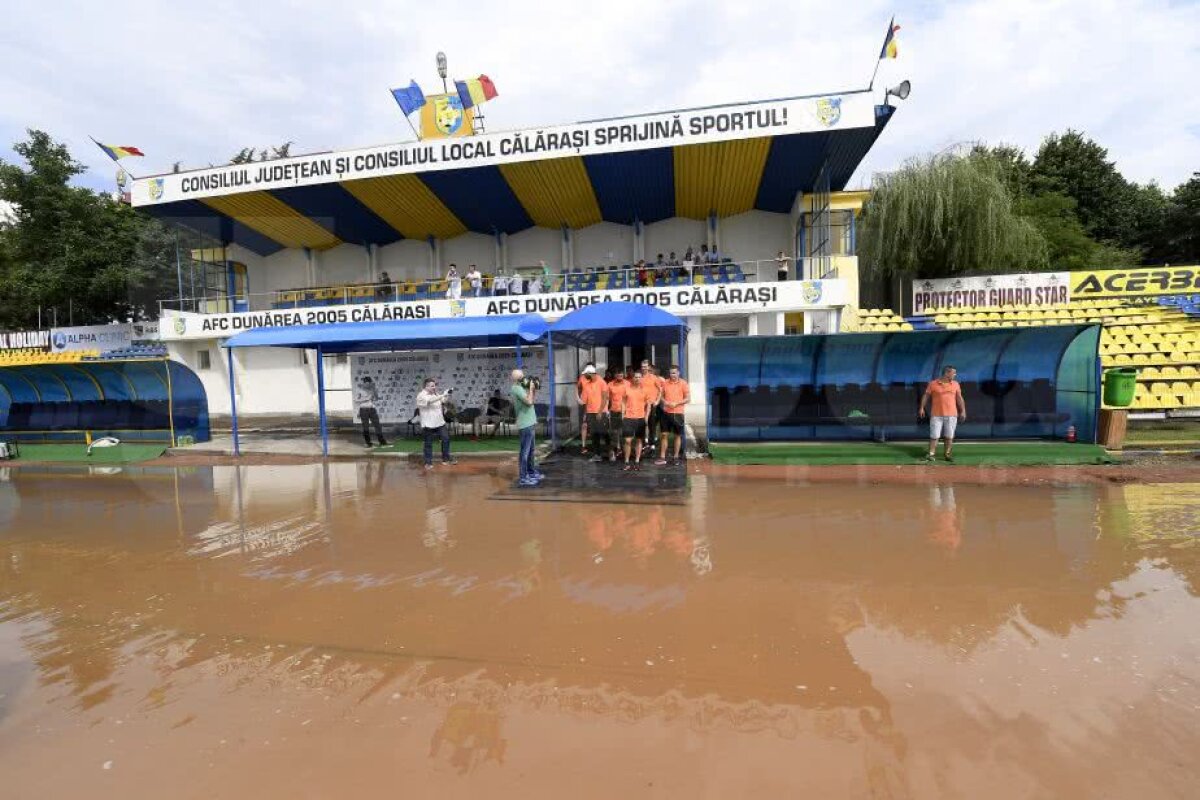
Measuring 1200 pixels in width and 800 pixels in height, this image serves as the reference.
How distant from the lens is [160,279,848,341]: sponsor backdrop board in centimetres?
1702

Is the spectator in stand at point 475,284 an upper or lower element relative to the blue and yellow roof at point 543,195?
lower

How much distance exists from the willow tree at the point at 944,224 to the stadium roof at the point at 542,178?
382 centimetres

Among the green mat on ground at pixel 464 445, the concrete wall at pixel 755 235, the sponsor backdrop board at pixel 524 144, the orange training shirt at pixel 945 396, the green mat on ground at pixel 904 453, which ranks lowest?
the green mat on ground at pixel 904 453

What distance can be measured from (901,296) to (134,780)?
2379cm

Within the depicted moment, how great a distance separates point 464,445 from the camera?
45.3 feet

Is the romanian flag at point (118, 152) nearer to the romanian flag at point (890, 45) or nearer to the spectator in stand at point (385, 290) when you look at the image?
the spectator in stand at point (385, 290)

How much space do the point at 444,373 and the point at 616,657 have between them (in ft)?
41.6

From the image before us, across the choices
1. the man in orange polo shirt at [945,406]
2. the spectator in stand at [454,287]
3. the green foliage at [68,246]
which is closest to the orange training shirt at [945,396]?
the man in orange polo shirt at [945,406]

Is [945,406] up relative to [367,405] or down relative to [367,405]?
down

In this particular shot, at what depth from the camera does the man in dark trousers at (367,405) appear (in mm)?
13949


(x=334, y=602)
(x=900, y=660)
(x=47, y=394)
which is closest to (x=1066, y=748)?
(x=900, y=660)

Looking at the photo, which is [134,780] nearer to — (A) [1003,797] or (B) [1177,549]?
(A) [1003,797]

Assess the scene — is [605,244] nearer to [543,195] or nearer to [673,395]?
[543,195]

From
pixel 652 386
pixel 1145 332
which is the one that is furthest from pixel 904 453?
pixel 1145 332
